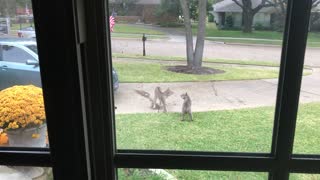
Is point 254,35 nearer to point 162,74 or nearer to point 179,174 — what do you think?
point 162,74

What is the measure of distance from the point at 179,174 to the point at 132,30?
70 cm

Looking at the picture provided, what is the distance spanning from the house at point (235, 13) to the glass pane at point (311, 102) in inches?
6.7

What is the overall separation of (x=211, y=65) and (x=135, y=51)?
352 mm

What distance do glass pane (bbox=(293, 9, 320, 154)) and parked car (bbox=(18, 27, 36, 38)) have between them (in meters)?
1.16

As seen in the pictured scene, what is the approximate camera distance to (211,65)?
56.2 inches

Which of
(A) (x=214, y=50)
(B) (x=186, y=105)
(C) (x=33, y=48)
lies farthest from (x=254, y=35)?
(C) (x=33, y=48)

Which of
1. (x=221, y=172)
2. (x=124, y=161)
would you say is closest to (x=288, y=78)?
(x=221, y=172)

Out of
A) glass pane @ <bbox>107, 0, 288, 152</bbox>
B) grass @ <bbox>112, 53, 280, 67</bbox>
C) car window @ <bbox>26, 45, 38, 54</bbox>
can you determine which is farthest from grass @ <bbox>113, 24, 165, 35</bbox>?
car window @ <bbox>26, 45, 38, 54</bbox>

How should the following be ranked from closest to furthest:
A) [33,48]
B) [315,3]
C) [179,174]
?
[315,3]
[33,48]
[179,174]

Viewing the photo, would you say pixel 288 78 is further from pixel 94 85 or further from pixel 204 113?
pixel 94 85

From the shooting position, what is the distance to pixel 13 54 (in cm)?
144

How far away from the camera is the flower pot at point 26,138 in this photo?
4.89 feet

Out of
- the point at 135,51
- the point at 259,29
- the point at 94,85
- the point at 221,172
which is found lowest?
the point at 221,172

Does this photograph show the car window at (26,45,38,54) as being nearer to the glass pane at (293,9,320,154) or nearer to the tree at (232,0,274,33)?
the tree at (232,0,274,33)
